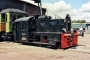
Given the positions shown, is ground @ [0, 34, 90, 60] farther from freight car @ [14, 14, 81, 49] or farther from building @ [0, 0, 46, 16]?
building @ [0, 0, 46, 16]

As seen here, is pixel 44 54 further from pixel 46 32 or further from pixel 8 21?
pixel 8 21

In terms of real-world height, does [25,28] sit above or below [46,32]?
above

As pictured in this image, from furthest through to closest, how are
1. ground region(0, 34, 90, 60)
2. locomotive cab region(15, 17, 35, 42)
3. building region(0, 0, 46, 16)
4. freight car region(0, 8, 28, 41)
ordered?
building region(0, 0, 46, 16)
freight car region(0, 8, 28, 41)
locomotive cab region(15, 17, 35, 42)
ground region(0, 34, 90, 60)

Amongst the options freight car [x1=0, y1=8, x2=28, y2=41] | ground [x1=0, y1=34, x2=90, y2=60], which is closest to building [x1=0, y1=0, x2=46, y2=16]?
freight car [x1=0, y1=8, x2=28, y2=41]

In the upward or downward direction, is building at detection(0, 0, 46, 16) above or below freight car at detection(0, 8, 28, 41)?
above

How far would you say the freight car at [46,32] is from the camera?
13.7m

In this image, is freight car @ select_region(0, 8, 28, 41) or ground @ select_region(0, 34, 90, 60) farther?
freight car @ select_region(0, 8, 28, 41)

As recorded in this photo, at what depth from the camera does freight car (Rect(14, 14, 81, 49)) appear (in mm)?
13734

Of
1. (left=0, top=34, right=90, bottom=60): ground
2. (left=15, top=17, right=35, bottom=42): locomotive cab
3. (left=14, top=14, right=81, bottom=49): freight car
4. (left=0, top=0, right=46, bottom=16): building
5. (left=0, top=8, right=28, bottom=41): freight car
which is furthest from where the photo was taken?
(left=0, top=0, right=46, bottom=16): building

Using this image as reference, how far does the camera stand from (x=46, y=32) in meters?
14.6

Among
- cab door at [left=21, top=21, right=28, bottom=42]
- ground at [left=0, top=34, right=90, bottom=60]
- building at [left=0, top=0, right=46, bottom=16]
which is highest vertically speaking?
building at [left=0, top=0, right=46, bottom=16]

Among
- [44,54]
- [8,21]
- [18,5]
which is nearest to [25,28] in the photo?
[8,21]

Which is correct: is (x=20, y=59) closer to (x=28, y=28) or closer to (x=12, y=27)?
(x=28, y=28)

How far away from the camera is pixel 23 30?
1602 centimetres
